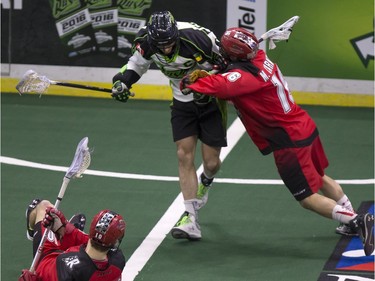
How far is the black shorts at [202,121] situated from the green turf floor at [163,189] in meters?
0.78

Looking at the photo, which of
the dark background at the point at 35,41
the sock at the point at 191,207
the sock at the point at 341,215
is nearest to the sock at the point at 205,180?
the sock at the point at 191,207

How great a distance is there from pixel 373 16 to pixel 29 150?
13.2ft

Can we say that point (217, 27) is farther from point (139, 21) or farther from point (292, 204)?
point (292, 204)

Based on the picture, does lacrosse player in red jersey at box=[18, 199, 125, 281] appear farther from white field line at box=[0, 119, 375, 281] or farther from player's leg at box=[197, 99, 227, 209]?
player's leg at box=[197, 99, 227, 209]

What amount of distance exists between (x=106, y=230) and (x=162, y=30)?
2.09m

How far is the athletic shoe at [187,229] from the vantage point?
8.57m

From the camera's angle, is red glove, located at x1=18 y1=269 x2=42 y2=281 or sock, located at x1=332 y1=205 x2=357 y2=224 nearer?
red glove, located at x1=18 y1=269 x2=42 y2=281

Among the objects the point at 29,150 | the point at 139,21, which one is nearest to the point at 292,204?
the point at 29,150

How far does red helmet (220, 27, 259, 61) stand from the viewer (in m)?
7.95

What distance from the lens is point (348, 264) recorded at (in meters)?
8.10

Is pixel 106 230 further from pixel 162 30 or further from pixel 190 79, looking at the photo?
pixel 162 30

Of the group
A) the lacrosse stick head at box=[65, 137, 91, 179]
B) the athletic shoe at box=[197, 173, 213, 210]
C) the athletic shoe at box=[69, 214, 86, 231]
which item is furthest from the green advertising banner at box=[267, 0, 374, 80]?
the lacrosse stick head at box=[65, 137, 91, 179]

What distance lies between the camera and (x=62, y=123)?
468 inches

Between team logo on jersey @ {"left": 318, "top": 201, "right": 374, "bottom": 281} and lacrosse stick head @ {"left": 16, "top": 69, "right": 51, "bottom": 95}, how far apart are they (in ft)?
8.49
